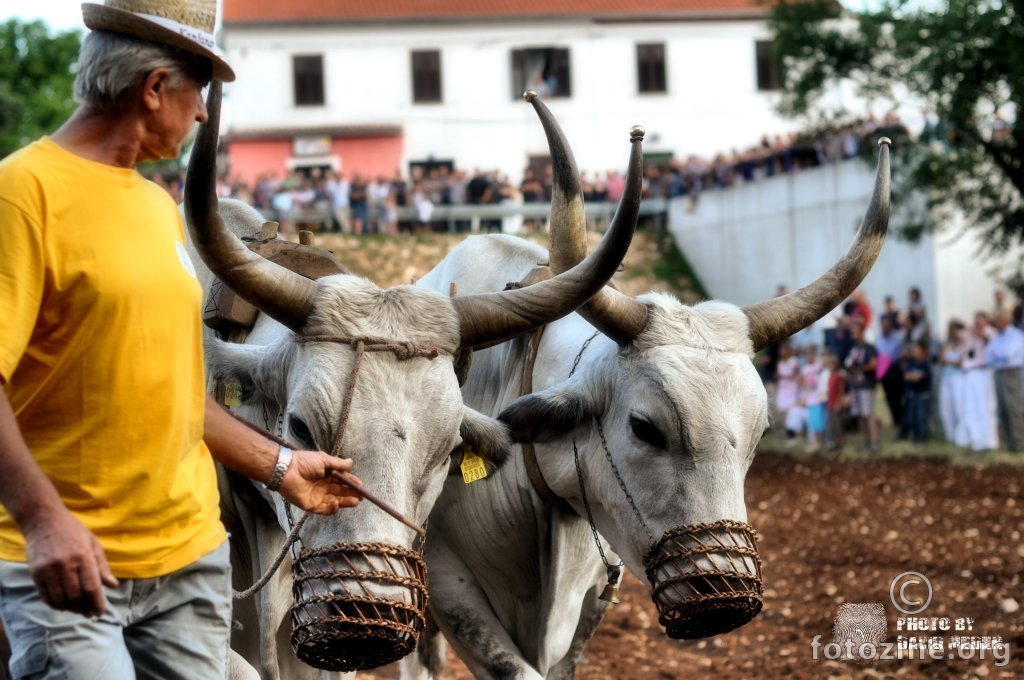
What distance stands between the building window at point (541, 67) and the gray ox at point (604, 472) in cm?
4015

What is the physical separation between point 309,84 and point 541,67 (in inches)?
293

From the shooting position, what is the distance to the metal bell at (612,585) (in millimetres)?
5805

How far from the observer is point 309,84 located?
45438mm

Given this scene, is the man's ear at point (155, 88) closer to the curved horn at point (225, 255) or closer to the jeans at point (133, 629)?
the curved horn at point (225, 255)

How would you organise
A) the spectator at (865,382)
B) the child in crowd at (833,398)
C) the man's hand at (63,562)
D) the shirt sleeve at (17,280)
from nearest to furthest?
1. the man's hand at (63,562)
2. the shirt sleeve at (17,280)
3. the spectator at (865,382)
4. the child in crowd at (833,398)

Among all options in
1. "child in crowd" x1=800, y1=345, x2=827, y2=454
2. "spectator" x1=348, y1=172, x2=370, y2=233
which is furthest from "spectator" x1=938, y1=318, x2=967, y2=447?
"spectator" x1=348, y1=172, x2=370, y2=233

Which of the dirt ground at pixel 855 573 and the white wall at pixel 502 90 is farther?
the white wall at pixel 502 90

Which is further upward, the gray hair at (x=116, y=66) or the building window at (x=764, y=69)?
the building window at (x=764, y=69)

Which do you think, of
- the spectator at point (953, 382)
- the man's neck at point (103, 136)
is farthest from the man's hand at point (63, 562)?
the spectator at point (953, 382)

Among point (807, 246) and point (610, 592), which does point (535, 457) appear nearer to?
point (610, 592)

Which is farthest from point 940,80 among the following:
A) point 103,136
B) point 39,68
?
point 39,68

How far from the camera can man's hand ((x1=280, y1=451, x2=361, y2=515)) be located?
3660mm

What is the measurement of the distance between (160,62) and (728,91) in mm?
44850

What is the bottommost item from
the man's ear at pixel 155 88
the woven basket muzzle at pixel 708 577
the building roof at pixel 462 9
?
the woven basket muzzle at pixel 708 577
